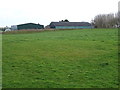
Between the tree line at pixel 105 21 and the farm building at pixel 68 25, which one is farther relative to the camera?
the tree line at pixel 105 21

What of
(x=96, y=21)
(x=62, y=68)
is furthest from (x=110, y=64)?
(x=96, y=21)

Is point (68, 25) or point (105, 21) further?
point (105, 21)

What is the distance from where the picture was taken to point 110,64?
8.66 m

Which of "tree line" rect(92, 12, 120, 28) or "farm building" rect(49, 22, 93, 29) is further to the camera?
"tree line" rect(92, 12, 120, 28)

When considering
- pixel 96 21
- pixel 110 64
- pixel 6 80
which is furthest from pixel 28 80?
pixel 96 21

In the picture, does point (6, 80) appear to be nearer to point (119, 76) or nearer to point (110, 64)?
point (119, 76)

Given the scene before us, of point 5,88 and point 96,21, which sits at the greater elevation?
point 96,21

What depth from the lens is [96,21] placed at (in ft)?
354

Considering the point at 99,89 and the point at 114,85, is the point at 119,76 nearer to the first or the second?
the point at 114,85

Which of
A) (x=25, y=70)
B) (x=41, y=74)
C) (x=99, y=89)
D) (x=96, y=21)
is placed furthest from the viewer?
(x=96, y=21)

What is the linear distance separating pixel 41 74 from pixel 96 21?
10344 cm

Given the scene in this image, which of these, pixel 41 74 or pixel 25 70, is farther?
pixel 25 70

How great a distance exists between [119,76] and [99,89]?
1.54 m

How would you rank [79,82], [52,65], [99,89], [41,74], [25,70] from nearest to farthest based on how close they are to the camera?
[99,89]
[79,82]
[41,74]
[25,70]
[52,65]
